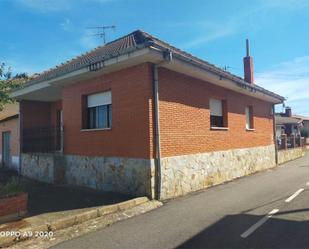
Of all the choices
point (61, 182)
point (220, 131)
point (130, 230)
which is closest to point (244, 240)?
point (130, 230)

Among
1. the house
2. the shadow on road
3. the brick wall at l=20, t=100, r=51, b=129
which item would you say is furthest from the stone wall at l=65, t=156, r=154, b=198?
the house

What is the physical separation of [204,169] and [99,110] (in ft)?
14.3

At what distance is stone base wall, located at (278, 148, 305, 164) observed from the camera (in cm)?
2071

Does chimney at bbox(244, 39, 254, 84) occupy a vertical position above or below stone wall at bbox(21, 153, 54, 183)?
above

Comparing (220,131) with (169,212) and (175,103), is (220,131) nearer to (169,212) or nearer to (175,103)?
(175,103)

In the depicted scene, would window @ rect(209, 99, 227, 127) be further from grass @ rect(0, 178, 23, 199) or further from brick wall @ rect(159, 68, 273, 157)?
grass @ rect(0, 178, 23, 199)

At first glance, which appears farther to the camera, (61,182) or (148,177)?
(61,182)

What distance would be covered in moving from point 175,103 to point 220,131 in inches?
139

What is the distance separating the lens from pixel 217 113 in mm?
13820

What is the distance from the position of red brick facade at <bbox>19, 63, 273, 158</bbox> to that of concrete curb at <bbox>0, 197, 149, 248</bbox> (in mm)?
1899

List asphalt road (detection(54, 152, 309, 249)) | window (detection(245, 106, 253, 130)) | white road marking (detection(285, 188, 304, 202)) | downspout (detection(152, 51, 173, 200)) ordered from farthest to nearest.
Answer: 1. window (detection(245, 106, 253, 130))
2. downspout (detection(152, 51, 173, 200))
3. white road marking (detection(285, 188, 304, 202))
4. asphalt road (detection(54, 152, 309, 249))

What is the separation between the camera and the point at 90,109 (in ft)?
40.3

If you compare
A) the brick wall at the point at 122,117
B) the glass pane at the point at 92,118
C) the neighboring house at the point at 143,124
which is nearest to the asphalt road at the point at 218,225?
the neighboring house at the point at 143,124

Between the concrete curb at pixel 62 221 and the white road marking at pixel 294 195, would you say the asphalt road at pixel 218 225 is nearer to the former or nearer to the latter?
the white road marking at pixel 294 195
